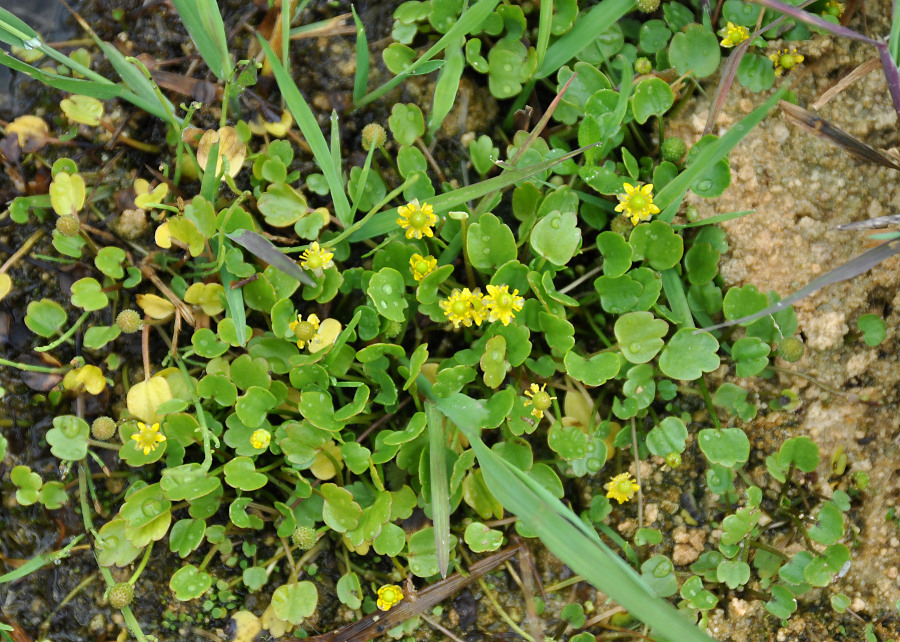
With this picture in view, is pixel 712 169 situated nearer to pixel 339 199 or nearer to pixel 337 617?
pixel 339 199

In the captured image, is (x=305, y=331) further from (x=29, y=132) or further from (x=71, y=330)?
(x=29, y=132)

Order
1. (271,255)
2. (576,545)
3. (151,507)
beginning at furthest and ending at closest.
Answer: (151,507) < (271,255) < (576,545)

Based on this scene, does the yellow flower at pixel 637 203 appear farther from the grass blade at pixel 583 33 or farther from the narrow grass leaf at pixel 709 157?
the grass blade at pixel 583 33

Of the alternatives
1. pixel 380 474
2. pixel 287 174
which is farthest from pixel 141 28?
pixel 380 474

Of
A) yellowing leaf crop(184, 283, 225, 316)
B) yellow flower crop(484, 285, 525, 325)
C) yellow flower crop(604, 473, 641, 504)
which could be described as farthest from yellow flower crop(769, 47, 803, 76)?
yellowing leaf crop(184, 283, 225, 316)

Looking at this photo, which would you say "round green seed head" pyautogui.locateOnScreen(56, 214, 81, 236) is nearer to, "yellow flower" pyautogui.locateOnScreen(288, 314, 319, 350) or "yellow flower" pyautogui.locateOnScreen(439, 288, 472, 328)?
"yellow flower" pyautogui.locateOnScreen(288, 314, 319, 350)

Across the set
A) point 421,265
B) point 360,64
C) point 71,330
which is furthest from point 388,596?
point 360,64

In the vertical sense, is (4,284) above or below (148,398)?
above
